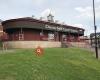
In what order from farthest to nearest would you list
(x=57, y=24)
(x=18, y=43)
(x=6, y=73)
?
1. (x=57, y=24)
2. (x=18, y=43)
3. (x=6, y=73)

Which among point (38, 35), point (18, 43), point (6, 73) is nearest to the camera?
point (6, 73)

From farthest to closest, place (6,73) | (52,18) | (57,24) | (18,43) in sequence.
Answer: (52,18) < (57,24) < (18,43) < (6,73)

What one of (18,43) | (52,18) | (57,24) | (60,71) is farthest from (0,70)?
(52,18)

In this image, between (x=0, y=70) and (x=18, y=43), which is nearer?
(x=0, y=70)

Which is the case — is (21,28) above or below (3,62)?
above

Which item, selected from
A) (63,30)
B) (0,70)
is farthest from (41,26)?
(0,70)

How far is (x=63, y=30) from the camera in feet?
200

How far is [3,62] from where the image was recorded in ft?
69.9

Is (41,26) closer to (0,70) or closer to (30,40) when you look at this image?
(30,40)

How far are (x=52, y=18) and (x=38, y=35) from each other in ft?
49.8

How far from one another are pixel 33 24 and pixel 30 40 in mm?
2760

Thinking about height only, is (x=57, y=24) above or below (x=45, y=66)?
above

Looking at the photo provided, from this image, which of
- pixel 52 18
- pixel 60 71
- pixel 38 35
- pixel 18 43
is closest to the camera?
pixel 60 71

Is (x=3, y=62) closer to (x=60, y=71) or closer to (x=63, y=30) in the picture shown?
(x=60, y=71)
